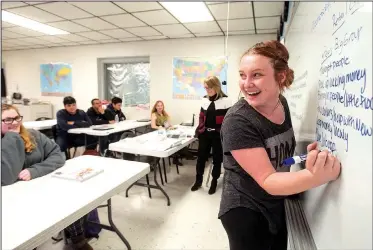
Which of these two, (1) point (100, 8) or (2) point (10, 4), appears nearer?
(2) point (10, 4)

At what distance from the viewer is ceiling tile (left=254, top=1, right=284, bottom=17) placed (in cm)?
315

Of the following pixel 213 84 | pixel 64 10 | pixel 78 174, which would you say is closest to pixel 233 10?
pixel 213 84

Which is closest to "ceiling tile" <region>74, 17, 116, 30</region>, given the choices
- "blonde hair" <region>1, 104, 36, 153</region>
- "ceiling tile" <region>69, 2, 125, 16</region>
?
"ceiling tile" <region>69, 2, 125, 16</region>

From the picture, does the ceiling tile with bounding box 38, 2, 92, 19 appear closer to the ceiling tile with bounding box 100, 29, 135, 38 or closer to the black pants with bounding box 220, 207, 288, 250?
the ceiling tile with bounding box 100, 29, 135, 38

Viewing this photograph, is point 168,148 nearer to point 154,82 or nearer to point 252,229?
point 252,229

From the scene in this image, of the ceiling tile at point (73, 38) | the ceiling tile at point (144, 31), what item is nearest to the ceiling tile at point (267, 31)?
the ceiling tile at point (144, 31)

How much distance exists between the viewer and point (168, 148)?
2.61m

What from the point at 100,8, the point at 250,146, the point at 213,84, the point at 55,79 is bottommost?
the point at 250,146

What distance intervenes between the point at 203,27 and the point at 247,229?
13.2 feet

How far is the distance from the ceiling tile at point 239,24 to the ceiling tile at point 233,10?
0.21 m

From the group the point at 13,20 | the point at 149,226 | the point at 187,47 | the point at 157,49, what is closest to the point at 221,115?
the point at 149,226

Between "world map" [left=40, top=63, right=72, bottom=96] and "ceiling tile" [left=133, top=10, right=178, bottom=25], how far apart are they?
10.8 feet

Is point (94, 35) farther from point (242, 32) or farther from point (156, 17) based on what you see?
point (242, 32)

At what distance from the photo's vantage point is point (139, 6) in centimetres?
327
